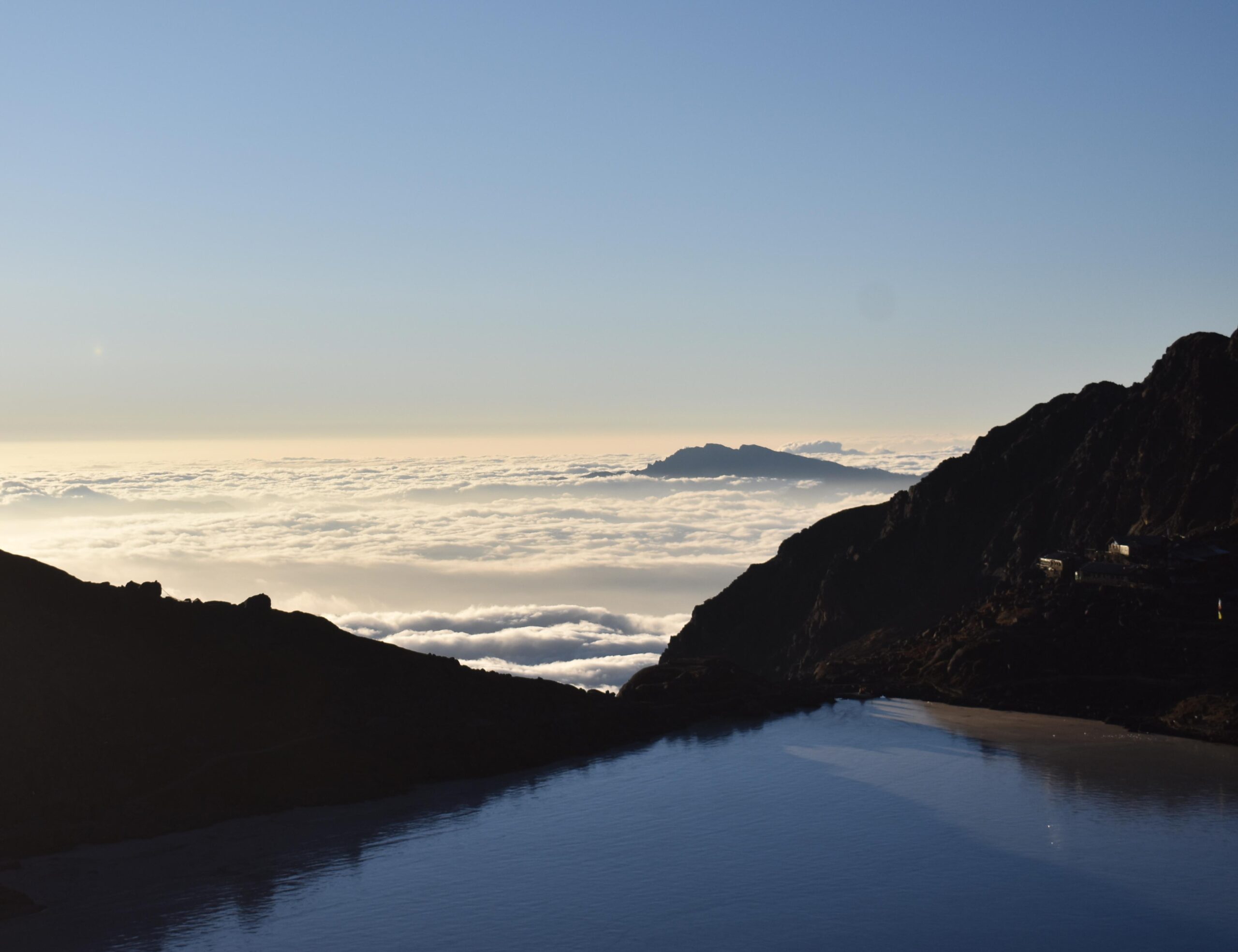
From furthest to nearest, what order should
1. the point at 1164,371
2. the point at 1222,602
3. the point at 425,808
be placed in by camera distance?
the point at 1164,371, the point at 1222,602, the point at 425,808

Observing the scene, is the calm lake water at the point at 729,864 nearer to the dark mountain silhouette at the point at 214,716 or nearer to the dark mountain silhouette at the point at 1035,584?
the dark mountain silhouette at the point at 214,716

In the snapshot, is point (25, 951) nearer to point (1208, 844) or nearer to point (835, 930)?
point (835, 930)

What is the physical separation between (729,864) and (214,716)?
4266 cm

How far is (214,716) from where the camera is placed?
92125 millimetres

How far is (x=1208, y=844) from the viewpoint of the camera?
76.9 m

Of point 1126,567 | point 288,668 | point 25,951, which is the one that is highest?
point 1126,567

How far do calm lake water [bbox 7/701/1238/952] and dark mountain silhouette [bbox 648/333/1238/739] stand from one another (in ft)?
33.7

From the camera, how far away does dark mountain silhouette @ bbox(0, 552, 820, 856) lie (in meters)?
81.9

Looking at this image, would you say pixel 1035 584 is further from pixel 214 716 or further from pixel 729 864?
pixel 214 716

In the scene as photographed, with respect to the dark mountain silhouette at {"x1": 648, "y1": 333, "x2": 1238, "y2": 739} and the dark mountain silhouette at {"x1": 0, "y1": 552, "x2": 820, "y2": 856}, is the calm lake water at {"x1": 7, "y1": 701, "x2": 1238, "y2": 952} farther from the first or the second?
the dark mountain silhouette at {"x1": 648, "y1": 333, "x2": 1238, "y2": 739}

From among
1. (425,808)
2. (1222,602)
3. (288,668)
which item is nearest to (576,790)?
(425,808)

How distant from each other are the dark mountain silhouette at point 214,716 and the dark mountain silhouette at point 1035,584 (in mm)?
39312

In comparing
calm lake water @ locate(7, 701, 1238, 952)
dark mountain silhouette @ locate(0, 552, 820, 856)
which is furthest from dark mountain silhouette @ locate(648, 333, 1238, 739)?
dark mountain silhouette @ locate(0, 552, 820, 856)

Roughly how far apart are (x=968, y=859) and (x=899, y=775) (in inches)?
869
